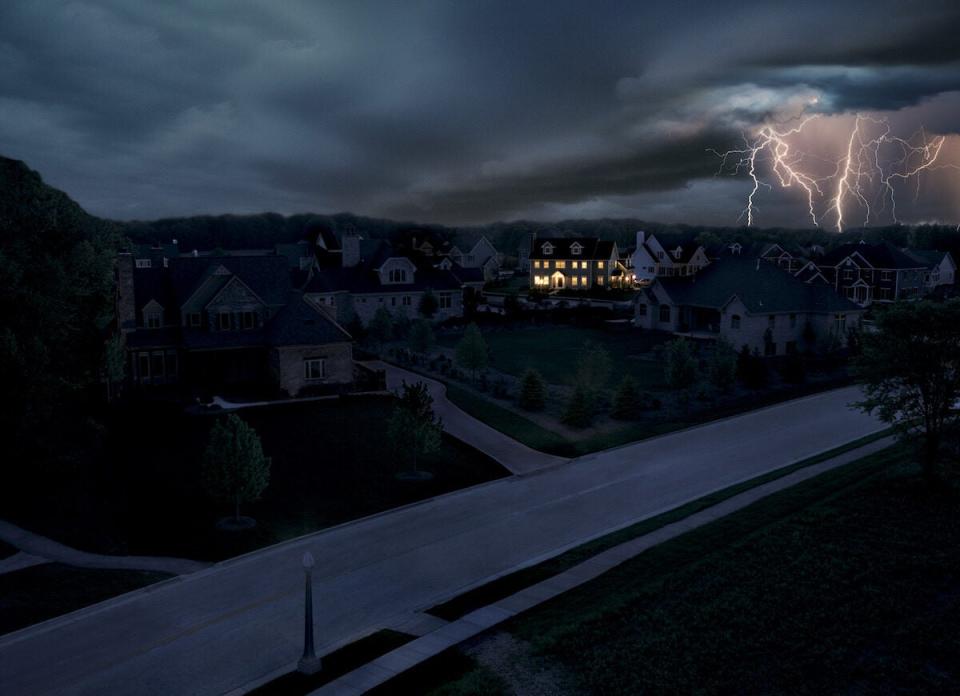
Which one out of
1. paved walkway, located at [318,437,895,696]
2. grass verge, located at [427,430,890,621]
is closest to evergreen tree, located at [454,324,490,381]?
grass verge, located at [427,430,890,621]

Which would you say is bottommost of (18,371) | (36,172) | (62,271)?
(18,371)

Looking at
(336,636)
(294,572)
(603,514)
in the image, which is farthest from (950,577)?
(294,572)

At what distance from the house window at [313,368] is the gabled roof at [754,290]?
1283 inches

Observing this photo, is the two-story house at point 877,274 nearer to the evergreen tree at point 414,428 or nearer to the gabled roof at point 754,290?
the gabled roof at point 754,290

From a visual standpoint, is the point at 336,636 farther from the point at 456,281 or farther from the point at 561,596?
the point at 456,281

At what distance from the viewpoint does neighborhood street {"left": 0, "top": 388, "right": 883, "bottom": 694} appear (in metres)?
15.1

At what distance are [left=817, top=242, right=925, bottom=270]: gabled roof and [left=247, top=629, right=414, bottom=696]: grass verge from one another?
298ft

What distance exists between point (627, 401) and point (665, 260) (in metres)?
80.9

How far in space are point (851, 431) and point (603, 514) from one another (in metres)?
16.9

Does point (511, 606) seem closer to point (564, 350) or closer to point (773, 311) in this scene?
point (564, 350)

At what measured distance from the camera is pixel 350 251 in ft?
257

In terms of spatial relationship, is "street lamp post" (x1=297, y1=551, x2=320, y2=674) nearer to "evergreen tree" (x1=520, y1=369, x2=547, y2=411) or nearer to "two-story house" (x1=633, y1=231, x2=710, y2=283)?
"evergreen tree" (x1=520, y1=369, x2=547, y2=411)

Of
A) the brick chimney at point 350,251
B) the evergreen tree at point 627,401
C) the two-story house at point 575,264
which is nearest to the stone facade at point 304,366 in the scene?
the evergreen tree at point 627,401

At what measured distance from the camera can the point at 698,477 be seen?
91.1ft
